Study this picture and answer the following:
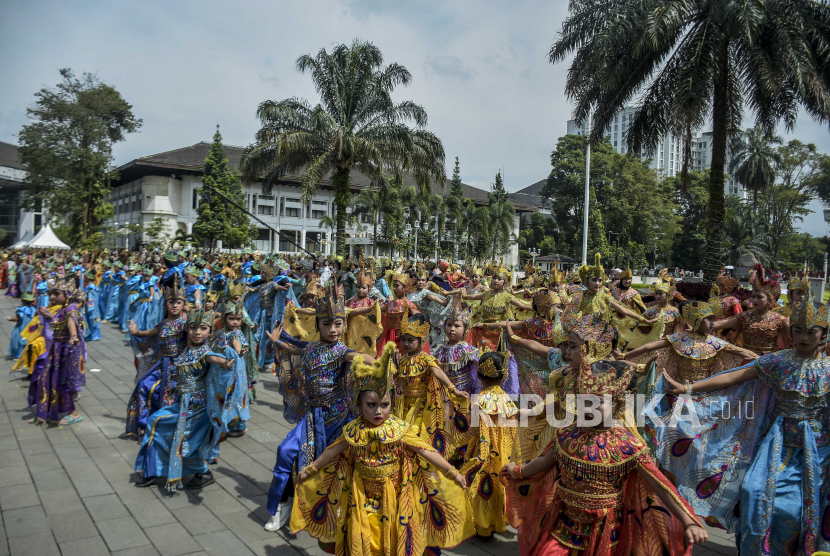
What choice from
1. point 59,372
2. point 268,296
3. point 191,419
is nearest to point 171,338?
point 191,419

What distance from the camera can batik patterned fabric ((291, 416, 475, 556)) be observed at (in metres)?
3.60

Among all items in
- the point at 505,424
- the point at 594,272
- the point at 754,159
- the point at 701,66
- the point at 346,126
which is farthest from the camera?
the point at 754,159

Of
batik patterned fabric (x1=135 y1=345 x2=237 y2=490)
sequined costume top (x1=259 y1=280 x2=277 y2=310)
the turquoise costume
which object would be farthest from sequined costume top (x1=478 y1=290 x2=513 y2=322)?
the turquoise costume

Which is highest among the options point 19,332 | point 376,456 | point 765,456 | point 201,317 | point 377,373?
point 201,317

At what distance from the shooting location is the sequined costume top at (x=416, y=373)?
206 inches

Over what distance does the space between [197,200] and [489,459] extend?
4490 centimetres

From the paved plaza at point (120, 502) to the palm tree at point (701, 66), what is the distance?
1105cm

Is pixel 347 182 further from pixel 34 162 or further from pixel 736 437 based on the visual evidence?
pixel 34 162

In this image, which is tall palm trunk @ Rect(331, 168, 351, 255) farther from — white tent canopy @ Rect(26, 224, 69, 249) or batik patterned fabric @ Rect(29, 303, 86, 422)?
white tent canopy @ Rect(26, 224, 69, 249)

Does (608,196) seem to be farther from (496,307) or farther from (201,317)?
(201,317)

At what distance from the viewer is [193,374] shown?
5.66 meters

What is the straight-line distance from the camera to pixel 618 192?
55.7 m

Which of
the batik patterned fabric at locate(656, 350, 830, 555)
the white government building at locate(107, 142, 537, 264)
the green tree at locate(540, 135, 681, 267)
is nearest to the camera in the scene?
the batik patterned fabric at locate(656, 350, 830, 555)

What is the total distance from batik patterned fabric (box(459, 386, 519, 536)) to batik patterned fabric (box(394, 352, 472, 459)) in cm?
22
